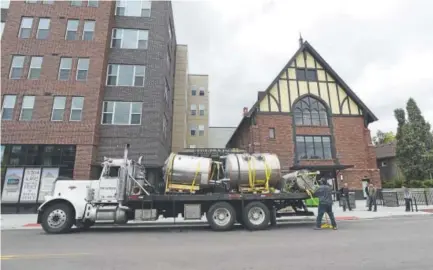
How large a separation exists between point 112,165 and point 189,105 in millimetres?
29723

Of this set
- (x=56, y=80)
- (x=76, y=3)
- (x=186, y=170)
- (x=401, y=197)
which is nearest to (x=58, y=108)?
(x=56, y=80)

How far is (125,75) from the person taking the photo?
21156mm

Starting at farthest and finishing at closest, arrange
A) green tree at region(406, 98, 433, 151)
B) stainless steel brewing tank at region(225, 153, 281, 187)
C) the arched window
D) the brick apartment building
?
green tree at region(406, 98, 433, 151)
the arched window
the brick apartment building
stainless steel brewing tank at region(225, 153, 281, 187)

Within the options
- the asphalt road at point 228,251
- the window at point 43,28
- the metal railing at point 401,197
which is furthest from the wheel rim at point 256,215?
the window at point 43,28

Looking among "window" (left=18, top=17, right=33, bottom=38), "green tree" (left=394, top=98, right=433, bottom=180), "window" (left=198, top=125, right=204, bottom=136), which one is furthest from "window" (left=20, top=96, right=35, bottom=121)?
"green tree" (left=394, top=98, right=433, bottom=180)

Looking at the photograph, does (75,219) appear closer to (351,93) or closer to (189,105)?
(351,93)

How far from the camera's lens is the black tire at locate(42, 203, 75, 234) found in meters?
9.61

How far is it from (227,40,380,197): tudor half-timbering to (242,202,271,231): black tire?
1529cm

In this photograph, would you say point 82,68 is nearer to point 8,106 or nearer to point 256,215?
point 8,106

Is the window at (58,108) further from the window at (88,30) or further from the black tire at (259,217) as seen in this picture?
the black tire at (259,217)

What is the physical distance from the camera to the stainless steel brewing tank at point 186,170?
1032 cm

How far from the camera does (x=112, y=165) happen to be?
10.5 meters

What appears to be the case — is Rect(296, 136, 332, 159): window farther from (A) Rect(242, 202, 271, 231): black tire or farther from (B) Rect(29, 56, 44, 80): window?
(B) Rect(29, 56, 44, 80): window

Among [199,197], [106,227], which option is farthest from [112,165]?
[199,197]
